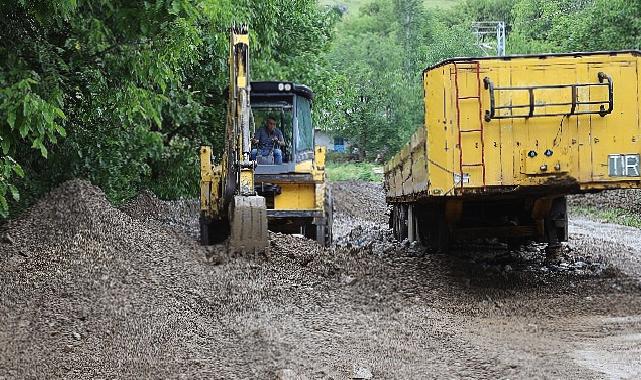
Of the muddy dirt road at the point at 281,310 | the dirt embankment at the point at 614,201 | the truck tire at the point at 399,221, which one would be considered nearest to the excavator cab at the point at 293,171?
the muddy dirt road at the point at 281,310

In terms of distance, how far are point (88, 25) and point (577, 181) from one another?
17.7 feet

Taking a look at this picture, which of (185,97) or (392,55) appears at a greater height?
(392,55)

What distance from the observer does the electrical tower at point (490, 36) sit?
62228 millimetres

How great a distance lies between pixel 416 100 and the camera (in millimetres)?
60938

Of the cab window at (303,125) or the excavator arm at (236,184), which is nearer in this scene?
the excavator arm at (236,184)

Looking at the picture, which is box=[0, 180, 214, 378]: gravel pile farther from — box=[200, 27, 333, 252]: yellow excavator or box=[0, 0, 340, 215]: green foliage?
box=[200, 27, 333, 252]: yellow excavator

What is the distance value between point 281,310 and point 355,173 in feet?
150

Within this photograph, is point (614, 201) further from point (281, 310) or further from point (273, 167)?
point (281, 310)

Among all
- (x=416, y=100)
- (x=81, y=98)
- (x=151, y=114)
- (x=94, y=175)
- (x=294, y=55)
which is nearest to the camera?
(x=151, y=114)

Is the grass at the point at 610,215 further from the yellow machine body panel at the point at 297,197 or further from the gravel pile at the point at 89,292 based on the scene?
the gravel pile at the point at 89,292

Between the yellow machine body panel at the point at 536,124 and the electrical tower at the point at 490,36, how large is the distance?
169 feet

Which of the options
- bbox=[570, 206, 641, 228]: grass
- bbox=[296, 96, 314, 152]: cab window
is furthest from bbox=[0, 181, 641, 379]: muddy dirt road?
bbox=[570, 206, 641, 228]: grass

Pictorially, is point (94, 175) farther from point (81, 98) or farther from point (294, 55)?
point (294, 55)

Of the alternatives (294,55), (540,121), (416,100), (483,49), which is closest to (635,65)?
(540,121)
